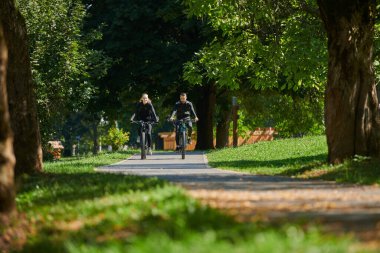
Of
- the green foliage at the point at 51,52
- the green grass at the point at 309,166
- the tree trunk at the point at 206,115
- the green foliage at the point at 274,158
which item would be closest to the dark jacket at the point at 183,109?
the green foliage at the point at 274,158

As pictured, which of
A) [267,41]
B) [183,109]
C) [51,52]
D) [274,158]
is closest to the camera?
[274,158]

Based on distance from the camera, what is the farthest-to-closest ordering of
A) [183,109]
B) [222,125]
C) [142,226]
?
1. [222,125]
2. [183,109]
3. [142,226]

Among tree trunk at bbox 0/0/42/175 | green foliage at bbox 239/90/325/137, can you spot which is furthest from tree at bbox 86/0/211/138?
tree trunk at bbox 0/0/42/175

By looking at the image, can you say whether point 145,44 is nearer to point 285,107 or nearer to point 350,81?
point 285,107

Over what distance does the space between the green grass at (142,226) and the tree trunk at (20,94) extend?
394 centimetres

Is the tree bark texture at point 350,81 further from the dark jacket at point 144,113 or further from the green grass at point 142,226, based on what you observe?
the dark jacket at point 144,113

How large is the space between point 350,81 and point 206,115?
24.5 metres

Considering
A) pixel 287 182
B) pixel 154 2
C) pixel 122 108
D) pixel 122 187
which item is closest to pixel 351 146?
pixel 287 182

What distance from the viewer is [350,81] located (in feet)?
59.9

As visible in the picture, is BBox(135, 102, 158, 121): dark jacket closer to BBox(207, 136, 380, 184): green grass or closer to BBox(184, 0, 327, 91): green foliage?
BBox(207, 136, 380, 184): green grass

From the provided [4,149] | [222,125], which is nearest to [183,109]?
[4,149]

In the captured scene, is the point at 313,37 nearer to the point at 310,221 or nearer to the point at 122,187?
the point at 122,187

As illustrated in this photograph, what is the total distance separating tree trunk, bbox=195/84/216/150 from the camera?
42.3 meters

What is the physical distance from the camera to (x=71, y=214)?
1027 centimetres
